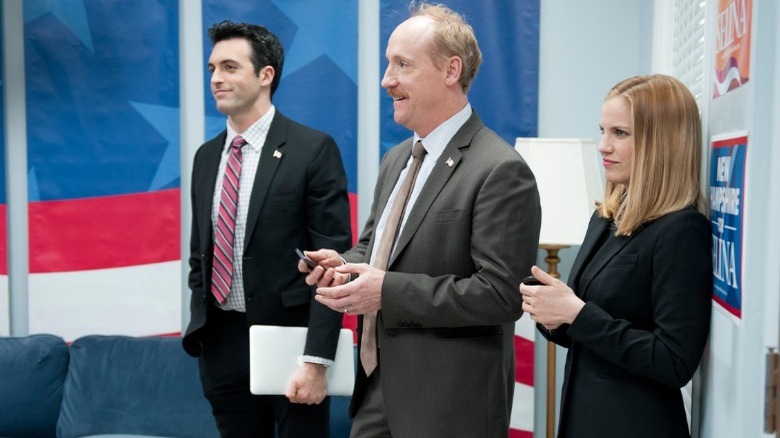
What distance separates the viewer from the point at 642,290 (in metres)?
1.82

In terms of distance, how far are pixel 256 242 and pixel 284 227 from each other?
97mm

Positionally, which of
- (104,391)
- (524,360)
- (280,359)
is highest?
(280,359)

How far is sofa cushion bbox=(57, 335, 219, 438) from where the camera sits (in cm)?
369

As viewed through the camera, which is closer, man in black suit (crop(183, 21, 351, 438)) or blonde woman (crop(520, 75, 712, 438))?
blonde woman (crop(520, 75, 712, 438))

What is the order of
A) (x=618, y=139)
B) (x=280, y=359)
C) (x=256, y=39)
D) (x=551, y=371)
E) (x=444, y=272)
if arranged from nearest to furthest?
(x=618, y=139)
(x=444, y=272)
(x=280, y=359)
(x=256, y=39)
(x=551, y=371)

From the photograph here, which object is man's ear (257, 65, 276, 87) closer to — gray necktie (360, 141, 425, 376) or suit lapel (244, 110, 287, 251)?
suit lapel (244, 110, 287, 251)

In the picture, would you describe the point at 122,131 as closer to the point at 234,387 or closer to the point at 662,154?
the point at 234,387

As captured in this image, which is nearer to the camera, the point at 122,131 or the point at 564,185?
the point at 564,185

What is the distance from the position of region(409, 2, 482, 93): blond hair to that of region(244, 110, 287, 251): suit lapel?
787 millimetres

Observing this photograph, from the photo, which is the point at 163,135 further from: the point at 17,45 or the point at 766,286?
the point at 766,286

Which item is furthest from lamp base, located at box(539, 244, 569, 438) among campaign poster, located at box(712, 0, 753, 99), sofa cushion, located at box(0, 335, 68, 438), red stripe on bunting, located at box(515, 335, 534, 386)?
sofa cushion, located at box(0, 335, 68, 438)

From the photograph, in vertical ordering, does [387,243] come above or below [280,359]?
above

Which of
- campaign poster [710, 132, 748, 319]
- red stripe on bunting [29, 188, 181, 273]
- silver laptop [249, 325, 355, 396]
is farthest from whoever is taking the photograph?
red stripe on bunting [29, 188, 181, 273]

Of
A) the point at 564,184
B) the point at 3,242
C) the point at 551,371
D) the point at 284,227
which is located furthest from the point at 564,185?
the point at 3,242
